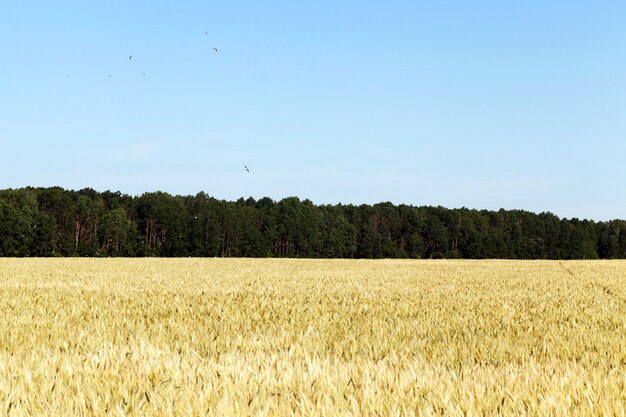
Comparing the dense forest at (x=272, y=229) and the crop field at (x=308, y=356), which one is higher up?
the dense forest at (x=272, y=229)

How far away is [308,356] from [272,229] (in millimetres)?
78999

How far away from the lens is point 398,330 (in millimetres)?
7500

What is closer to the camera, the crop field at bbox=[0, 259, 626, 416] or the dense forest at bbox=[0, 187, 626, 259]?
the crop field at bbox=[0, 259, 626, 416]

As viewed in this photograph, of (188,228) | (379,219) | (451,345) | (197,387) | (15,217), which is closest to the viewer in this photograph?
Result: (197,387)

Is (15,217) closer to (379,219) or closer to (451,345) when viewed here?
(379,219)

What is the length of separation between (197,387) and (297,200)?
86.4 m

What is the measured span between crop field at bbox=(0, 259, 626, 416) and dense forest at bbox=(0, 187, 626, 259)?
2480 inches

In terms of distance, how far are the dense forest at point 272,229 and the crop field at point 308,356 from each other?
63.0 metres

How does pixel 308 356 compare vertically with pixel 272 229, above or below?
below

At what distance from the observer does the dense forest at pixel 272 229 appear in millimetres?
72312

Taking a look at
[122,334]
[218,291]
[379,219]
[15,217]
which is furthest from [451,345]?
[379,219]

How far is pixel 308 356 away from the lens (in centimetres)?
512

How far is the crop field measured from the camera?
3.65m

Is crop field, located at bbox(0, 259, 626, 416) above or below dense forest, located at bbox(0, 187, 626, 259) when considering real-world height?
below
